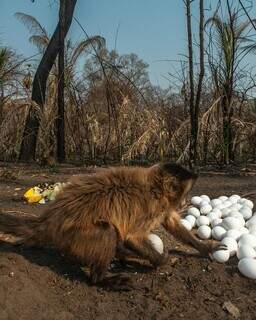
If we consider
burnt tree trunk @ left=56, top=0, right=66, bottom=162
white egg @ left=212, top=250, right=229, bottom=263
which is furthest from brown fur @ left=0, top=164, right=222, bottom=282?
burnt tree trunk @ left=56, top=0, right=66, bottom=162

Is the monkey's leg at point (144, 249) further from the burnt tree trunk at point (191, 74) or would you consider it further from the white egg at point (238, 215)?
the burnt tree trunk at point (191, 74)

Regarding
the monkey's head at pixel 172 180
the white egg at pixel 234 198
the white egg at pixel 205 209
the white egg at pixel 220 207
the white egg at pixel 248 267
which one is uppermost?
the monkey's head at pixel 172 180

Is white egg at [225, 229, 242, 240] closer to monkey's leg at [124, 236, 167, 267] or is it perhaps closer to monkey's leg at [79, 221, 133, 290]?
monkey's leg at [124, 236, 167, 267]

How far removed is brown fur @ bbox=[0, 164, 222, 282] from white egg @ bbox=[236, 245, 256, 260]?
0.61m

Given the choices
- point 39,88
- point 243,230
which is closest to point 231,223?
point 243,230

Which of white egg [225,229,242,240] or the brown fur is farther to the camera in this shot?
white egg [225,229,242,240]

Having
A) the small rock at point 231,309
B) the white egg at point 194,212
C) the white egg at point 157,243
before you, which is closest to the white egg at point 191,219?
the white egg at point 194,212

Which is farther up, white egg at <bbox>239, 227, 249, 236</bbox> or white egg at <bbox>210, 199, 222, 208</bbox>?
white egg at <bbox>210, 199, 222, 208</bbox>

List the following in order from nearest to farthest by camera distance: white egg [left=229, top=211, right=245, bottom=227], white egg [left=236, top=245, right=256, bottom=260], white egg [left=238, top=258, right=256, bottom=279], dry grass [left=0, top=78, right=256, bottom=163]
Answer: white egg [left=238, top=258, right=256, bottom=279] < white egg [left=236, top=245, right=256, bottom=260] < white egg [left=229, top=211, right=245, bottom=227] < dry grass [left=0, top=78, right=256, bottom=163]

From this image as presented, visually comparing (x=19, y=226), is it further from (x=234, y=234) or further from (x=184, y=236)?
(x=234, y=234)

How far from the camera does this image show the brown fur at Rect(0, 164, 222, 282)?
4188mm

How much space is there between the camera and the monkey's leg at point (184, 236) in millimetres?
4907

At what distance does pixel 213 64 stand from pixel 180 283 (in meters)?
6.12

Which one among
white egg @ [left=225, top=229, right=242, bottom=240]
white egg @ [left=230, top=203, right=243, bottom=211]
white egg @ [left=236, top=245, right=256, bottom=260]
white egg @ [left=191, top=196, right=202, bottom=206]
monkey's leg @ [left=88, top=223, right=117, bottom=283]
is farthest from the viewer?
white egg @ [left=191, top=196, right=202, bottom=206]
